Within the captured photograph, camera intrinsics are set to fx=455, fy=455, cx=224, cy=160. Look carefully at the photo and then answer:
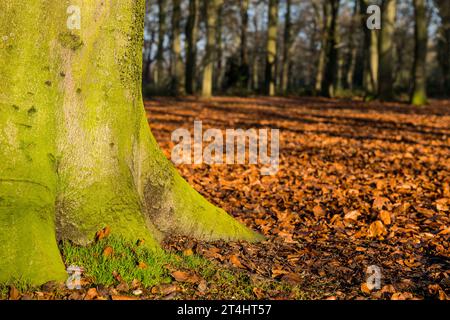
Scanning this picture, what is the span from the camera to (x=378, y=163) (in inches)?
299

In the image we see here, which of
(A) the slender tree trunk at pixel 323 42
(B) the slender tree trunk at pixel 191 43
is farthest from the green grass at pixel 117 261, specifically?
(A) the slender tree trunk at pixel 323 42

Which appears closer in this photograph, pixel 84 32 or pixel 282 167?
pixel 84 32

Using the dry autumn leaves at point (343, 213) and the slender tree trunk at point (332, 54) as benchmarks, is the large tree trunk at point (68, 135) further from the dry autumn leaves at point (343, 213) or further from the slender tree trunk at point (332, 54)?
the slender tree trunk at point (332, 54)

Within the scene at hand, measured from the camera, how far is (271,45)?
96.0 feet

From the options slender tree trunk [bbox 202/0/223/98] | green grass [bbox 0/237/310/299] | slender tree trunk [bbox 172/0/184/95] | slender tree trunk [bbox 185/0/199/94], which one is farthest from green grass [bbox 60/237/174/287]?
slender tree trunk [bbox 185/0/199/94]

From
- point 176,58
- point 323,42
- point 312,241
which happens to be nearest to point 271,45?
point 323,42

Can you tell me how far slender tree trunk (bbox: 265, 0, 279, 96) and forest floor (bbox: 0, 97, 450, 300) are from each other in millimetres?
20827

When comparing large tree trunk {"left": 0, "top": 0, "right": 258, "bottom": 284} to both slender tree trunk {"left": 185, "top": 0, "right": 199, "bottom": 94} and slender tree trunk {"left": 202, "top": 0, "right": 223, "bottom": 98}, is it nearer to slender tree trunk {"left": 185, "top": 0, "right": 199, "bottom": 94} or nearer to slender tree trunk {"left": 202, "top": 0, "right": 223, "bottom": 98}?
slender tree trunk {"left": 202, "top": 0, "right": 223, "bottom": 98}

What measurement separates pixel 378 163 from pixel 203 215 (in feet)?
15.0

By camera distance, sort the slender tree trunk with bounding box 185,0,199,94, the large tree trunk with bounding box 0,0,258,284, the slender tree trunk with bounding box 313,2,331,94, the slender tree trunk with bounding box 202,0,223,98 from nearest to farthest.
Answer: the large tree trunk with bounding box 0,0,258,284 < the slender tree trunk with bounding box 202,0,223,98 < the slender tree trunk with bounding box 185,0,199,94 < the slender tree trunk with bounding box 313,2,331,94

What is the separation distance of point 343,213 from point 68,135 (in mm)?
3070

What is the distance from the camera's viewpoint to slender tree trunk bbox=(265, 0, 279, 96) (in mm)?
28241
